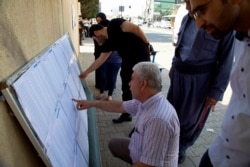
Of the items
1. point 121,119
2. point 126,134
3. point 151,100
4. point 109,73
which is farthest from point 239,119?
point 109,73

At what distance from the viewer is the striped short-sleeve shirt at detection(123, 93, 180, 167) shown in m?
1.65

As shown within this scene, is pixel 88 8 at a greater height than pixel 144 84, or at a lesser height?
lesser

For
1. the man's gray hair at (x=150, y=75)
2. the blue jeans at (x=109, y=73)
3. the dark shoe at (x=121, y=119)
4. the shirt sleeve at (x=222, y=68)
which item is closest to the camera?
the man's gray hair at (x=150, y=75)

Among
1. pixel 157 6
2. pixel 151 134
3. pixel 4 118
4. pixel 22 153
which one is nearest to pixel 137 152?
pixel 151 134

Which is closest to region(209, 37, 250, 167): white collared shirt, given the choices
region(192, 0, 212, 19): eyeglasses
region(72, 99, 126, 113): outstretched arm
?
region(192, 0, 212, 19): eyeglasses

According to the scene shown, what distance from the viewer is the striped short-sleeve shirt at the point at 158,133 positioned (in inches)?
65.0

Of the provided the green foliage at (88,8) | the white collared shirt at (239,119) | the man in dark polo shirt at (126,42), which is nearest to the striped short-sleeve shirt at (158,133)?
the white collared shirt at (239,119)

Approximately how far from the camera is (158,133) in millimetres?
1643

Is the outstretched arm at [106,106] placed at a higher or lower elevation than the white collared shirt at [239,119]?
lower

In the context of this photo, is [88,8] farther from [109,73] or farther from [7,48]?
[7,48]

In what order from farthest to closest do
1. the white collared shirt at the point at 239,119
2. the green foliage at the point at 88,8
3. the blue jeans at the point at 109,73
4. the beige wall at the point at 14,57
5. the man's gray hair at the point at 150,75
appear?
the green foliage at the point at 88,8 < the blue jeans at the point at 109,73 < the man's gray hair at the point at 150,75 < the white collared shirt at the point at 239,119 < the beige wall at the point at 14,57

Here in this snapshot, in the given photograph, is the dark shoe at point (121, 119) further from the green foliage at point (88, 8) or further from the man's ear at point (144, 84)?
the green foliage at point (88, 8)

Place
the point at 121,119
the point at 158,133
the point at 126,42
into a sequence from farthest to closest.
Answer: the point at 121,119
the point at 126,42
the point at 158,133

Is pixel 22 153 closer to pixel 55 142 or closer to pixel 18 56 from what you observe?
pixel 55 142
